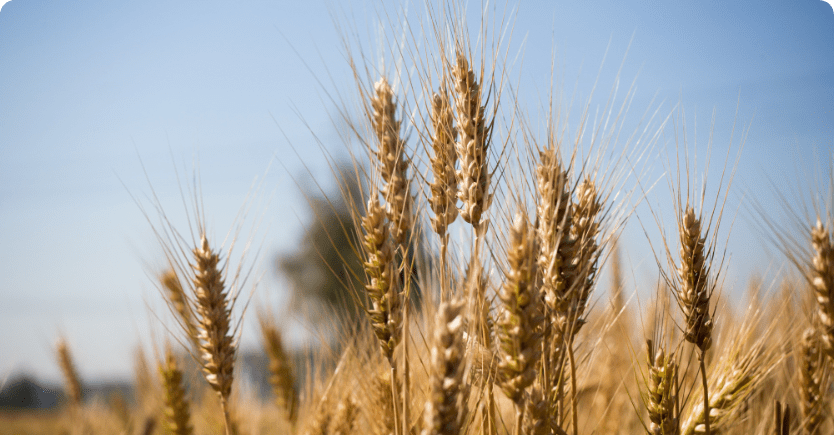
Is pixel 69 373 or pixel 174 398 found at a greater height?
pixel 174 398

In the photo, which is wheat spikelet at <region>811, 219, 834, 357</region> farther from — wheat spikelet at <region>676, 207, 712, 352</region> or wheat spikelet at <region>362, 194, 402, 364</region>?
wheat spikelet at <region>362, 194, 402, 364</region>

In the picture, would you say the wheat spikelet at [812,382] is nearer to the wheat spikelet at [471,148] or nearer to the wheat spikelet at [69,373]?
the wheat spikelet at [471,148]

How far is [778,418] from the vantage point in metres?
1.50

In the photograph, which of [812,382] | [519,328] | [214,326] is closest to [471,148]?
[519,328]

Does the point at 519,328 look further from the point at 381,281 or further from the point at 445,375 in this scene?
the point at 381,281

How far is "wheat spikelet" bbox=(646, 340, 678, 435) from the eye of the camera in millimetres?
1486

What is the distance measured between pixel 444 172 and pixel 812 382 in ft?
5.95

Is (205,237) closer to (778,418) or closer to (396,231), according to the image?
(396,231)

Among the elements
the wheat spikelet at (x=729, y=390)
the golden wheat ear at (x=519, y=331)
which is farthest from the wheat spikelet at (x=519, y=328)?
the wheat spikelet at (x=729, y=390)

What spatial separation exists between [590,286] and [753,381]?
860 mm

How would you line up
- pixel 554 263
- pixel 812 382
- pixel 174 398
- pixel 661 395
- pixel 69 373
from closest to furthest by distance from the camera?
pixel 554 263
pixel 661 395
pixel 812 382
pixel 174 398
pixel 69 373

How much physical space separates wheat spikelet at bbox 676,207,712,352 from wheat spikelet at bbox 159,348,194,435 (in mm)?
2164

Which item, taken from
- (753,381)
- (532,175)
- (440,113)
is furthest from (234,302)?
(753,381)

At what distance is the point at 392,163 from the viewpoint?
153 cm
